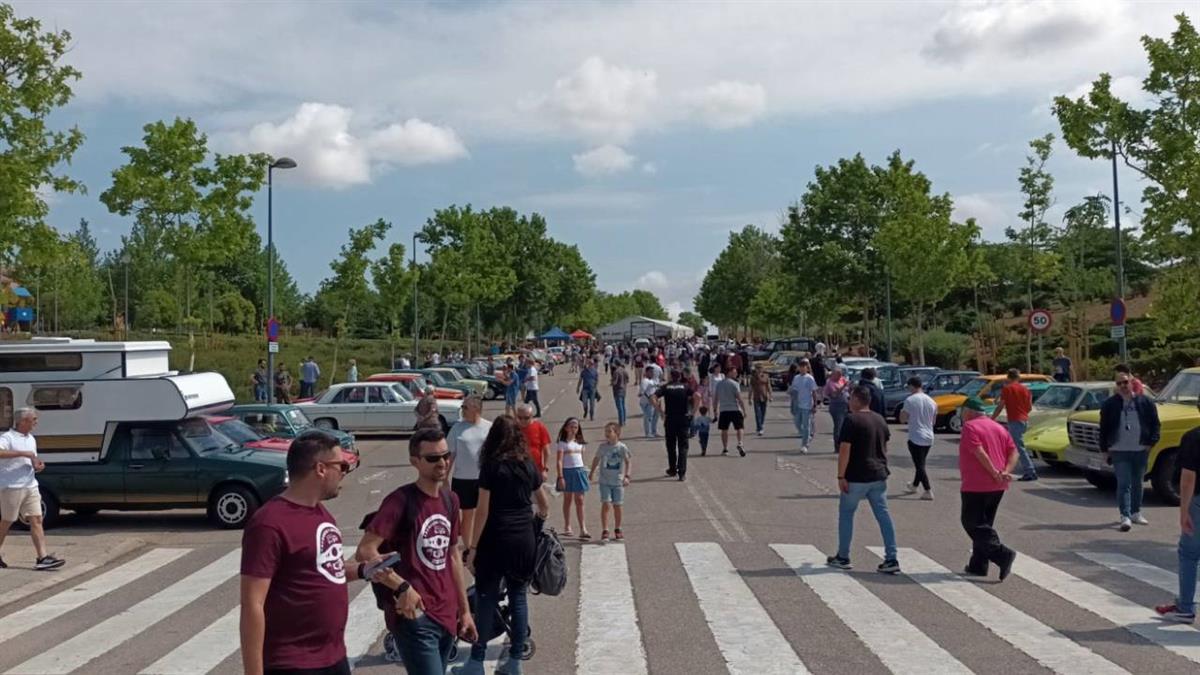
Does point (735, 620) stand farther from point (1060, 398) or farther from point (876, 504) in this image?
point (1060, 398)

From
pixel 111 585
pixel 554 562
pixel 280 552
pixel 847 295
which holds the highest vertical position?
pixel 847 295

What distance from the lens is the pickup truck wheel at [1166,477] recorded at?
14.9 metres

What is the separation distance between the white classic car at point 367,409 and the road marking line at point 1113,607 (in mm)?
18172

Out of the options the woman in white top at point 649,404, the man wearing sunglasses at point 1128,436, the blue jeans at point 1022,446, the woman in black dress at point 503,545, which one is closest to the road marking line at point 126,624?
the woman in black dress at point 503,545

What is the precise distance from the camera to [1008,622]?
8539 mm

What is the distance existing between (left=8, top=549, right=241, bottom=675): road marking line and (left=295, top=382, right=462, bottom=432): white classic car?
15.3 meters

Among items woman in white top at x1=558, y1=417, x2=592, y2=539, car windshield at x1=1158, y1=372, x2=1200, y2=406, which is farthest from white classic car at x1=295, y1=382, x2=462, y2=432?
car windshield at x1=1158, y1=372, x2=1200, y2=406

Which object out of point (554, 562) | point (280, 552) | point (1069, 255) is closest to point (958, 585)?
point (554, 562)

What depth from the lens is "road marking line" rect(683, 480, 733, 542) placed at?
42.0 ft

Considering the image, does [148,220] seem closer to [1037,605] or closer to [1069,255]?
[1037,605]

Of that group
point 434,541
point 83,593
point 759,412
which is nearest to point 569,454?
point 83,593

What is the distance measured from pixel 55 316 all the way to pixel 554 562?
7257 cm

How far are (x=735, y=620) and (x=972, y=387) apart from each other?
20227mm

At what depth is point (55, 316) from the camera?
7106 cm
